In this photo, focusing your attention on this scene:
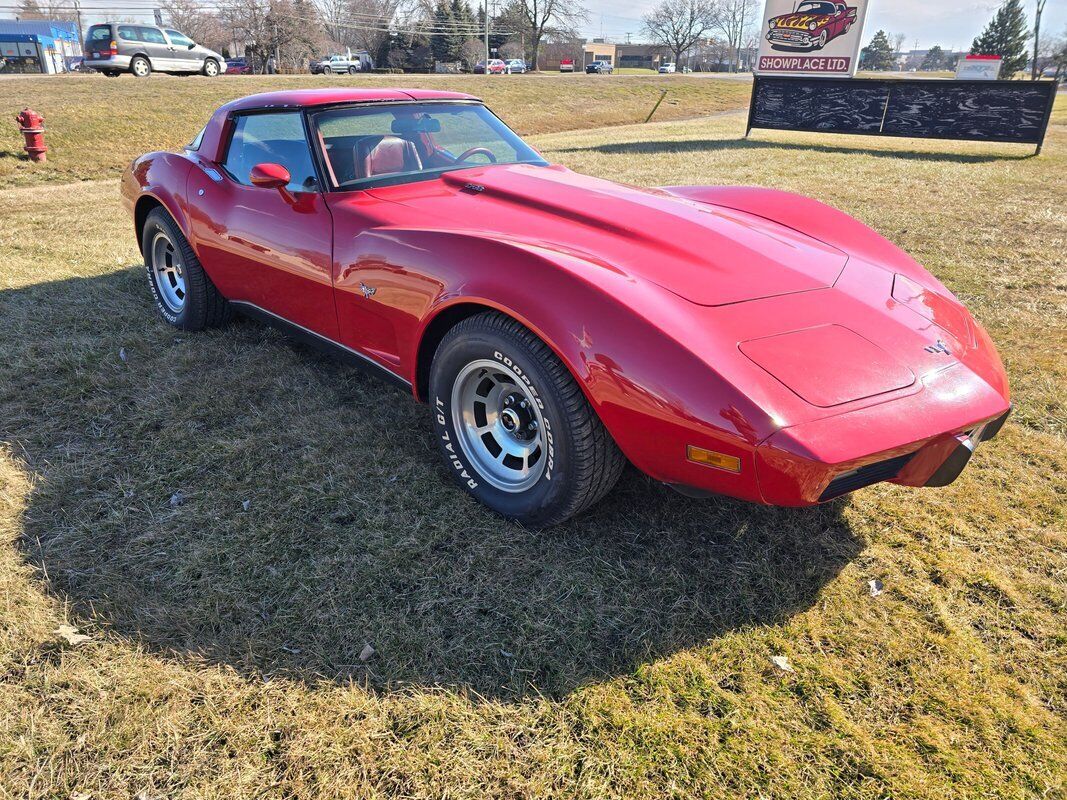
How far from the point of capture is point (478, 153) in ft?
12.0

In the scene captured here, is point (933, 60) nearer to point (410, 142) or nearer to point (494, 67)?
point (494, 67)

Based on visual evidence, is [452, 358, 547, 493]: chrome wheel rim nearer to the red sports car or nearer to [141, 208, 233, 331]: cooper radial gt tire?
[141, 208, 233, 331]: cooper radial gt tire

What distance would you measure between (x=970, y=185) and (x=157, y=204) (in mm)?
10322

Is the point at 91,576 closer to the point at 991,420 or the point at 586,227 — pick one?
the point at 586,227

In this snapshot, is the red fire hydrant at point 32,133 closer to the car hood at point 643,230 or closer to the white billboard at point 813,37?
the car hood at point 643,230

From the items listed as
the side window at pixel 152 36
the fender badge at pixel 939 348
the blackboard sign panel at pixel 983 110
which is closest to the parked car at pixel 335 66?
the side window at pixel 152 36

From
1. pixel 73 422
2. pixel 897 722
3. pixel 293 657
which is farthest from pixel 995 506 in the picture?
pixel 73 422

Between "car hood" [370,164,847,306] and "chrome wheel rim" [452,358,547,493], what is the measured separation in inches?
20.3

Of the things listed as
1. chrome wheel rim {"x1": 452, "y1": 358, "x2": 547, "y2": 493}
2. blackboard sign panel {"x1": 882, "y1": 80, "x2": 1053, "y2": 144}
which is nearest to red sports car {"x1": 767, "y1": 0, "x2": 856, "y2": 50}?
blackboard sign panel {"x1": 882, "y1": 80, "x2": 1053, "y2": 144}

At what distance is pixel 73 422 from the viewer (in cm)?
333

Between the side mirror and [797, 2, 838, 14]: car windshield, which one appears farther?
[797, 2, 838, 14]: car windshield

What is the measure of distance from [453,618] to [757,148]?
45.5 ft

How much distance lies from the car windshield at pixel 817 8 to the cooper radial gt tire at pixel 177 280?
16.9 m

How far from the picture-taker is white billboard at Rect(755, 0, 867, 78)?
53.1 feet
